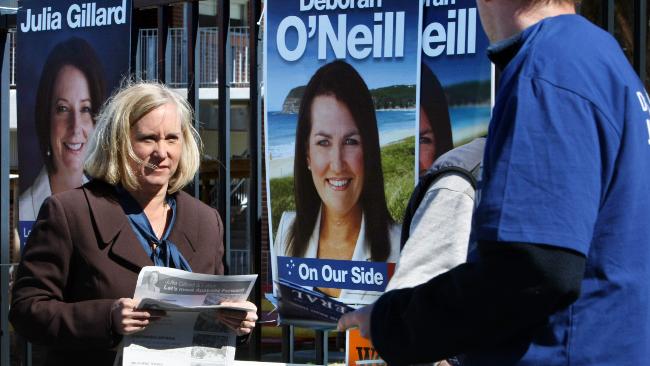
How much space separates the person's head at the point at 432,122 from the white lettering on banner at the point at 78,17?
151cm

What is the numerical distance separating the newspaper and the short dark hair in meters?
0.87

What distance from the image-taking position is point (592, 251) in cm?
155

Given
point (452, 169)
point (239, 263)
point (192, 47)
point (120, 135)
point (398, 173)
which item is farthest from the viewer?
point (239, 263)

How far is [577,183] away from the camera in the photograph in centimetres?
147

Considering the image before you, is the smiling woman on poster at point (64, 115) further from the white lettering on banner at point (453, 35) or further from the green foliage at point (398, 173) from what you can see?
the white lettering on banner at point (453, 35)

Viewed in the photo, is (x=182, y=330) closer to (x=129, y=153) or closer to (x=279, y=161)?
(x=129, y=153)

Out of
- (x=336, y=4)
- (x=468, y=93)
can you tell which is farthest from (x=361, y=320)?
(x=336, y=4)

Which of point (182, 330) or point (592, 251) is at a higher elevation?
point (592, 251)

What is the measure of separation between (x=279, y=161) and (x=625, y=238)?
217cm

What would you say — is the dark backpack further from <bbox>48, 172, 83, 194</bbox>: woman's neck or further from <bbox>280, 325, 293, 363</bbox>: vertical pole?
<bbox>48, 172, 83, 194</bbox>: woman's neck

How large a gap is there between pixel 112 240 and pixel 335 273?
0.90 meters

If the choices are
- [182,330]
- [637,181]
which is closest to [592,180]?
[637,181]

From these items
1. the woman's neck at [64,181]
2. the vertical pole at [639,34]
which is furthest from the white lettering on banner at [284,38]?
the woman's neck at [64,181]

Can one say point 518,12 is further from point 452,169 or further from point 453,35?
point 453,35
